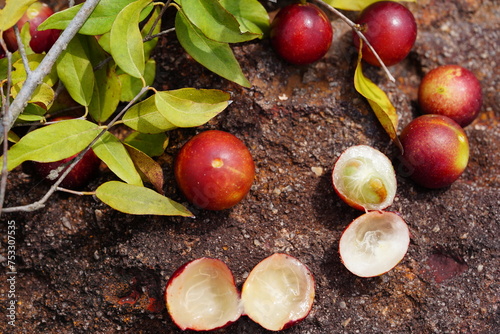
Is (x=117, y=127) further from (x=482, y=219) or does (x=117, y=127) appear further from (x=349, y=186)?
(x=482, y=219)

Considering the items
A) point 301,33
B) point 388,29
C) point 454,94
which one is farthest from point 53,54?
point 454,94

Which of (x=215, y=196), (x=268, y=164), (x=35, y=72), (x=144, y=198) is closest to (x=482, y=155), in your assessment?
(x=268, y=164)

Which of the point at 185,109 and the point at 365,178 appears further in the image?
the point at 365,178

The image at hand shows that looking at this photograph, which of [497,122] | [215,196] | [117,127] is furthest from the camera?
[497,122]

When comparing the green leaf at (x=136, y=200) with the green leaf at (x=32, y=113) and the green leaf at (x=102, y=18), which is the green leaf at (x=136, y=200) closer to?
the green leaf at (x=32, y=113)

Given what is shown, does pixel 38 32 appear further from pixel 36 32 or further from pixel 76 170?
pixel 76 170

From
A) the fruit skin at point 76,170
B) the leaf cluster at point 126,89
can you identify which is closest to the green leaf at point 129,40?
the leaf cluster at point 126,89
